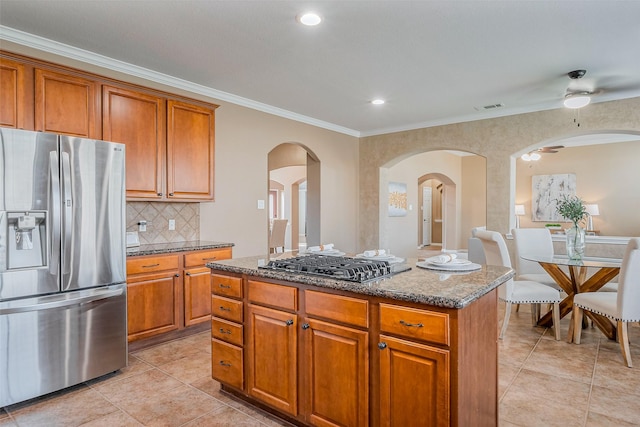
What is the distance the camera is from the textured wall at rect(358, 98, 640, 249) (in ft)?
14.6

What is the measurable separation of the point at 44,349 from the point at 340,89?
3535 millimetres

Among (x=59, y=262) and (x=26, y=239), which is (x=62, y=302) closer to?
(x=59, y=262)

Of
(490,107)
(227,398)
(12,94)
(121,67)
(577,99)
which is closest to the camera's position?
(227,398)

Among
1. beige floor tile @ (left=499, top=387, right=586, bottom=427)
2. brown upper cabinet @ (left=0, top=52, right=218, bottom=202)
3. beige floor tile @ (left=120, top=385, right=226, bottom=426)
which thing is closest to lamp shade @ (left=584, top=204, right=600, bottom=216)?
beige floor tile @ (left=499, top=387, right=586, bottom=427)

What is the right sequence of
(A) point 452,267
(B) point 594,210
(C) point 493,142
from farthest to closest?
(B) point 594,210
(C) point 493,142
(A) point 452,267

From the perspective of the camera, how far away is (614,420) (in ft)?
7.30

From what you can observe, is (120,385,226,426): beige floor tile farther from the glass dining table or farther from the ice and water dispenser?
the glass dining table

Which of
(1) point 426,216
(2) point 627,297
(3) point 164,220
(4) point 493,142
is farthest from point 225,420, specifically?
(1) point 426,216

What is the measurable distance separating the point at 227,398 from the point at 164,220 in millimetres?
2056

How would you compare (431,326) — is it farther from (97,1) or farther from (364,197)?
(364,197)

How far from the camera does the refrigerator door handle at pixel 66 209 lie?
2.54 metres

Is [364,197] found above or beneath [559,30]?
beneath

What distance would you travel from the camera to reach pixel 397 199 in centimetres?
854

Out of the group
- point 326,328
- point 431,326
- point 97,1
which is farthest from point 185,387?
point 97,1
